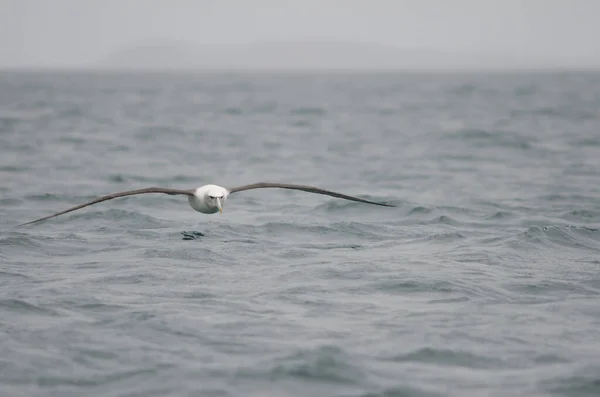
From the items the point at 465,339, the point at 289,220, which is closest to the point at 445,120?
the point at 289,220

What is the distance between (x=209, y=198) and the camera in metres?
14.8

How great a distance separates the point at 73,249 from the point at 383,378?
7.51m

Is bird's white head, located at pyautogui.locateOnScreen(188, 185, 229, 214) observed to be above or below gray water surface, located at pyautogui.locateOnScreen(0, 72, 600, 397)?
above

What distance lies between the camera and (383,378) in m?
8.75

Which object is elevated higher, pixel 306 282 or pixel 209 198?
pixel 209 198

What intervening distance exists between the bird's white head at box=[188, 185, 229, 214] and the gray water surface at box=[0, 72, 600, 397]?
25.0 inches

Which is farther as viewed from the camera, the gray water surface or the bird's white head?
the bird's white head

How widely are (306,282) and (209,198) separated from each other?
10.9ft

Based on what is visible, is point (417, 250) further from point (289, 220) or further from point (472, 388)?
point (472, 388)

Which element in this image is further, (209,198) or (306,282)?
(209,198)

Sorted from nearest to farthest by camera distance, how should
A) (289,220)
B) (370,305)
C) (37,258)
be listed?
(370,305)
(37,258)
(289,220)

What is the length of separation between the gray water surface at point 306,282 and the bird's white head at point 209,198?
635mm

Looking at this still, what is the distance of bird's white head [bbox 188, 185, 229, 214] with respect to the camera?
48.1 ft

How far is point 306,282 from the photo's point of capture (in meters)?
12.2
